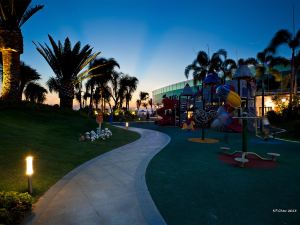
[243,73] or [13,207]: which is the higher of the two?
[243,73]

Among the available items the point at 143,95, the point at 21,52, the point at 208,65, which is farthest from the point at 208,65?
the point at 143,95

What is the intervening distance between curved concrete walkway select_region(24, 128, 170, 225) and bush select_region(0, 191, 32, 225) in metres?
0.20

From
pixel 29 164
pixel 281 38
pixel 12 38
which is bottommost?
pixel 29 164

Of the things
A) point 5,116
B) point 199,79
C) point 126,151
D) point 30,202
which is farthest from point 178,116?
point 30,202

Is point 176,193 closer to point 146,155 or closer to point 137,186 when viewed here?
point 137,186

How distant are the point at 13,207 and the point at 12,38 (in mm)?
15419

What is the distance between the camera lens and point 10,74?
15.4m

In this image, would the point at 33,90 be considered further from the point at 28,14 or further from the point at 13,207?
the point at 13,207

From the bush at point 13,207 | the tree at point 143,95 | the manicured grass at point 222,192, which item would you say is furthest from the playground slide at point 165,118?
the tree at point 143,95

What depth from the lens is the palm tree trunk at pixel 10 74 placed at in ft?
50.1

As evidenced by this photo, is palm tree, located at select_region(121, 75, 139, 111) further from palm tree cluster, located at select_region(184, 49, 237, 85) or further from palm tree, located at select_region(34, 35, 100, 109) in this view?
palm tree, located at select_region(34, 35, 100, 109)

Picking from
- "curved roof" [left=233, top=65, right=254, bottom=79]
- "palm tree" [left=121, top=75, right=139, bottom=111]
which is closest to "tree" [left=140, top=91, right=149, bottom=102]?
"palm tree" [left=121, top=75, right=139, bottom=111]

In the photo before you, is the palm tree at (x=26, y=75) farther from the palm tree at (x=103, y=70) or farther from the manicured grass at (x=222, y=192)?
the manicured grass at (x=222, y=192)

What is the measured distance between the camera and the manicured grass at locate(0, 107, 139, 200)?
5672mm
